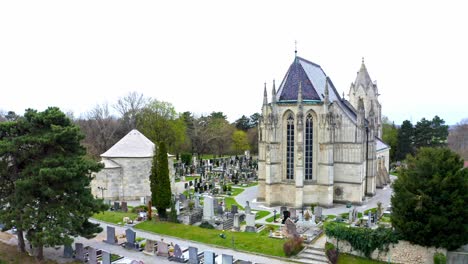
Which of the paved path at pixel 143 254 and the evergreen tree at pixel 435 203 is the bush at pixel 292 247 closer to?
the paved path at pixel 143 254

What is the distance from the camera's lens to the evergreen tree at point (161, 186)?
2761 centimetres

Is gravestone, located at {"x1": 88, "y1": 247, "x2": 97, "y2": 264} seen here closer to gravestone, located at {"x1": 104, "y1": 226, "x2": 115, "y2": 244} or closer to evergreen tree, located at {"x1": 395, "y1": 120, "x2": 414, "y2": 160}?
gravestone, located at {"x1": 104, "y1": 226, "x2": 115, "y2": 244}

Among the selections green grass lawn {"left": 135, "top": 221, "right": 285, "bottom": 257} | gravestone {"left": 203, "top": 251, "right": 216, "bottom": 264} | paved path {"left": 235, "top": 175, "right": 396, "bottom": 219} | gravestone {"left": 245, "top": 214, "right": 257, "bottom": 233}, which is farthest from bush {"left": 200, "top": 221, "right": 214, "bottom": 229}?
gravestone {"left": 203, "top": 251, "right": 216, "bottom": 264}

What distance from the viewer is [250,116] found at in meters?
96.3

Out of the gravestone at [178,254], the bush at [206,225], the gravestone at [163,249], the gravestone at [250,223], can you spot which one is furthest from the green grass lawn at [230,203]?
the gravestone at [178,254]

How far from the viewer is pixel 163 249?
21453mm

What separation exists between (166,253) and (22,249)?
7.86 meters

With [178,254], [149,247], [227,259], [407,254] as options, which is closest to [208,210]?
[149,247]

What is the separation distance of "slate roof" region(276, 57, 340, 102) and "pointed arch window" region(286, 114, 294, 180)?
2.04 m

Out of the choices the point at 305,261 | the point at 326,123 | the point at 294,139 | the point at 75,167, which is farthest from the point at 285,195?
the point at 75,167

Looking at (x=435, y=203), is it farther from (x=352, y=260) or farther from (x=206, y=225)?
(x=206, y=225)

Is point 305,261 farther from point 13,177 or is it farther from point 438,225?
point 13,177

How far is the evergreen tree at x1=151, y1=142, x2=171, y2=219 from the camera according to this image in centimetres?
2761

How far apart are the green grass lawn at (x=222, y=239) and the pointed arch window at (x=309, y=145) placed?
1014 centimetres
